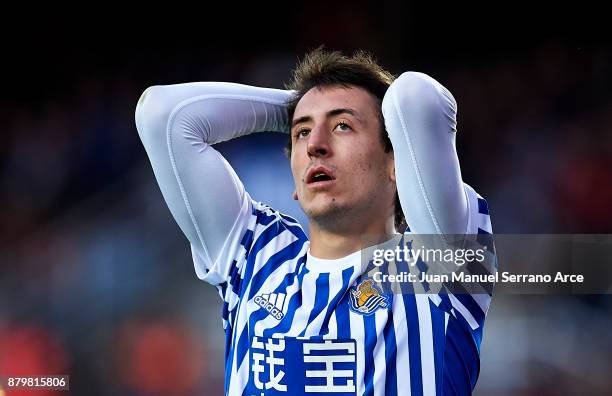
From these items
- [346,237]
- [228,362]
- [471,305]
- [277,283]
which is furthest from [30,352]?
[471,305]

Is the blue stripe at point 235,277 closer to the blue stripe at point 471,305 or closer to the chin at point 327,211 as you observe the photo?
the chin at point 327,211

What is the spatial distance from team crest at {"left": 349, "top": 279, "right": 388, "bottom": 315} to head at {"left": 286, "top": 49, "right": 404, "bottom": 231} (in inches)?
5.4

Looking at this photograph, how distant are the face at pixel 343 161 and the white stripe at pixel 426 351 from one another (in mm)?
239

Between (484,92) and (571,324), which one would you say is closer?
(571,324)

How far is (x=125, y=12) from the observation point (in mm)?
3479

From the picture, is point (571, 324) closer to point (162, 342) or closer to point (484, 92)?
point (484, 92)

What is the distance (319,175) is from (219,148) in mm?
2026

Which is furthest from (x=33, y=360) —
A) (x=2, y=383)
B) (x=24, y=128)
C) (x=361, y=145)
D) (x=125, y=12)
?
(x=361, y=145)

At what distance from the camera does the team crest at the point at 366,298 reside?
1.34 metres

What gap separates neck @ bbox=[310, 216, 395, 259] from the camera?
4.72ft

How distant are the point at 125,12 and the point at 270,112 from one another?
2126 mm

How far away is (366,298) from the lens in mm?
1352

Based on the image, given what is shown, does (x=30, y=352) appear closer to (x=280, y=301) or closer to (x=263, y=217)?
(x=263, y=217)

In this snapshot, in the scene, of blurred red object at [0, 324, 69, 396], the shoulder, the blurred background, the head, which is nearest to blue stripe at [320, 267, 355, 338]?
the head
